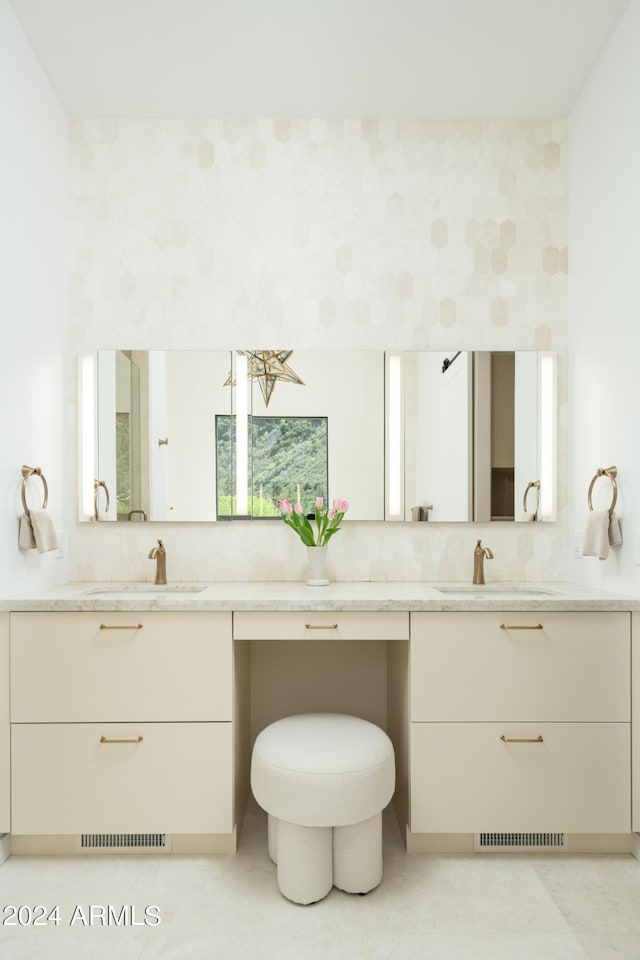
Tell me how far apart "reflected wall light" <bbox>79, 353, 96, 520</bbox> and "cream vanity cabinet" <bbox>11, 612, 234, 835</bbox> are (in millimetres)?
676

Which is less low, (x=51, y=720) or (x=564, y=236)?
(x=564, y=236)

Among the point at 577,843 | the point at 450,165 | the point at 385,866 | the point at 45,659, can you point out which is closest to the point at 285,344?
the point at 450,165

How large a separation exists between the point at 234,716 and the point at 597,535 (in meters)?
1.39

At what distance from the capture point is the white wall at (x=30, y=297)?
2.14 meters

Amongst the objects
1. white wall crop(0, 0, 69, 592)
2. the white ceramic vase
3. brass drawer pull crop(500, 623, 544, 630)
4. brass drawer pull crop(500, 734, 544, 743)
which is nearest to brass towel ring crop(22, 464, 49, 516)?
white wall crop(0, 0, 69, 592)

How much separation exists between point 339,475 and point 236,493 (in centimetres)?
44

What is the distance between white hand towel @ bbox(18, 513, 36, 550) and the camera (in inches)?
86.5

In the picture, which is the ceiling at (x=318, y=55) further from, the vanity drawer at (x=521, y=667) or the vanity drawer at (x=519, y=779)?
the vanity drawer at (x=519, y=779)

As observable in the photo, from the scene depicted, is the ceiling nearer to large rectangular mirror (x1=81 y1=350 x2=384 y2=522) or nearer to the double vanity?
large rectangular mirror (x1=81 y1=350 x2=384 y2=522)

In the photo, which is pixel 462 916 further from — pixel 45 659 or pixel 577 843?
pixel 45 659

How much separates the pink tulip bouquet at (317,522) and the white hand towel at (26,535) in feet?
3.00

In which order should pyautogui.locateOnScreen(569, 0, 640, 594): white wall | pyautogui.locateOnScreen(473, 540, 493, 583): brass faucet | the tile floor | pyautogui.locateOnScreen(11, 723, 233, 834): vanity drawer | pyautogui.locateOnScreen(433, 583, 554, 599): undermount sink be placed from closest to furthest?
the tile floor < pyautogui.locateOnScreen(11, 723, 233, 834): vanity drawer < pyautogui.locateOnScreen(569, 0, 640, 594): white wall < pyautogui.locateOnScreen(433, 583, 554, 599): undermount sink < pyautogui.locateOnScreen(473, 540, 493, 583): brass faucet

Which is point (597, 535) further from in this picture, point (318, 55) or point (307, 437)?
point (318, 55)

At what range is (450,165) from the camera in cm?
264
